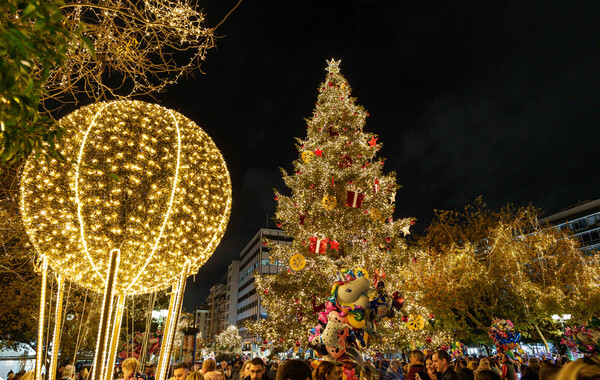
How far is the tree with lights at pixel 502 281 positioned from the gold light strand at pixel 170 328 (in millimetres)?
17157

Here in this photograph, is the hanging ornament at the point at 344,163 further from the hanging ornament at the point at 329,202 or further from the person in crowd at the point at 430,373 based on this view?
the person in crowd at the point at 430,373

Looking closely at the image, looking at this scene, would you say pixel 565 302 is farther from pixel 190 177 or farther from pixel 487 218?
pixel 190 177

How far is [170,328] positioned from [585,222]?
237 feet

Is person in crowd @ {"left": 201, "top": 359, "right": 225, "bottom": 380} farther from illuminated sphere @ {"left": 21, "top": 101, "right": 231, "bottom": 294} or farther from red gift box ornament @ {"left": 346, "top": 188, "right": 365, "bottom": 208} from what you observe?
red gift box ornament @ {"left": 346, "top": 188, "right": 365, "bottom": 208}

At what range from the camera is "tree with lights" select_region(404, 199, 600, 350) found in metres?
20.5

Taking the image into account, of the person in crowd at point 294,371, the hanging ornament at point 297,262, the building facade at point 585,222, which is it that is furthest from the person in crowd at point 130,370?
the building facade at point 585,222

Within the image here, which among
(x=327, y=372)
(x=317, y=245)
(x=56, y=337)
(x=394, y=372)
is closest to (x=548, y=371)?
(x=394, y=372)

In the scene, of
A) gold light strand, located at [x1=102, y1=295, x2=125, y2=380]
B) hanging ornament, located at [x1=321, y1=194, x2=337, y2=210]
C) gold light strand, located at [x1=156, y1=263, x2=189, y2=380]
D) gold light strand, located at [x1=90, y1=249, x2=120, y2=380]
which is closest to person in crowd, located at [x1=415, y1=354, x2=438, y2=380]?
gold light strand, located at [x1=156, y1=263, x2=189, y2=380]

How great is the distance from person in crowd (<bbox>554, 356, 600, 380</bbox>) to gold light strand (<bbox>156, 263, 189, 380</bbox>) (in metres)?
3.40

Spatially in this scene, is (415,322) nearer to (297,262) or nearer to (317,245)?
(317,245)

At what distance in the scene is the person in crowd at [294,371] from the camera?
2705 mm

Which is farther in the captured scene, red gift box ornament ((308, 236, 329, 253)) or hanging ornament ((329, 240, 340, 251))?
hanging ornament ((329, 240, 340, 251))

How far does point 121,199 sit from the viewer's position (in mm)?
3344

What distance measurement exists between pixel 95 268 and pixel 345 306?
13.3 ft
